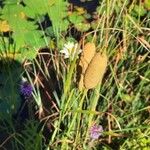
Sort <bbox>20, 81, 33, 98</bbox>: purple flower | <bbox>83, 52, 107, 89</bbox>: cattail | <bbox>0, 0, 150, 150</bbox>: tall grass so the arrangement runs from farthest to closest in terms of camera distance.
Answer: <bbox>20, 81, 33, 98</bbox>: purple flower, <bbox>0, 0, 150, 150</bbox>: tall grass, <bbox>83, 52, 107, 89</bbox>: cattail

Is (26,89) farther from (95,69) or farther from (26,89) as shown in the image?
(95,69)

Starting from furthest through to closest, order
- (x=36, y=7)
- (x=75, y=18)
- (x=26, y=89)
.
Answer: (x=75, y=18), (x=36, y=7), (x=26, y=89)

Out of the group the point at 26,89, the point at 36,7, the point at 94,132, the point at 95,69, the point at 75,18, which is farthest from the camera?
the point at 75,18

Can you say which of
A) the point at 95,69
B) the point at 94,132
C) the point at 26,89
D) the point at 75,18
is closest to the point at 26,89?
the point at 26,89

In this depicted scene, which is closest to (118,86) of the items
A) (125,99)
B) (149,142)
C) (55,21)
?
(125,99)

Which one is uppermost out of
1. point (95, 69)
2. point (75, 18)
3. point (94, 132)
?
point (95, 69)

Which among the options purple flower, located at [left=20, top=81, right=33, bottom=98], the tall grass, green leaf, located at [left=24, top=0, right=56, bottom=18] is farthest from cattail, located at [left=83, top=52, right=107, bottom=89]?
green leaf, located at [left=24, top=0, right=56, bottom=18]

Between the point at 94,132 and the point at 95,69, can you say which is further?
the point at 94,132

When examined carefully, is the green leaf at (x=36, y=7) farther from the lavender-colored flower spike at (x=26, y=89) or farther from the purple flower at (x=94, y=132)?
the purple flower at (x=94, y=132)

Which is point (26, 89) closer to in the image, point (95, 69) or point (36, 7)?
point (36, 7)

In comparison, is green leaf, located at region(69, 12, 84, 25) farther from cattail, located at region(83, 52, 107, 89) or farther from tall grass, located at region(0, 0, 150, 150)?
cattail, located at region(83, 52, 107, 89)

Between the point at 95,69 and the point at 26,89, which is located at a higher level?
the point at 95,69
